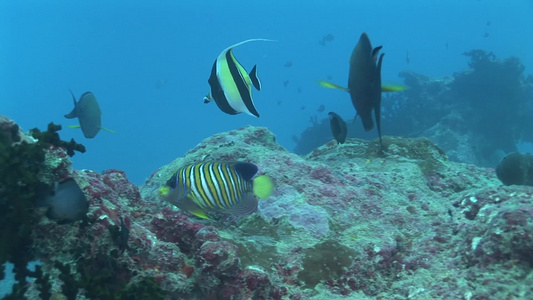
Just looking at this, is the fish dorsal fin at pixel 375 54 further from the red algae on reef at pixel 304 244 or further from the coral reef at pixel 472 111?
the coral reef at pixel 472 111

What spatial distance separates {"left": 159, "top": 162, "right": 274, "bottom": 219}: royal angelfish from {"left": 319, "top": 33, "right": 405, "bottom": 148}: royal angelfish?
911 mm

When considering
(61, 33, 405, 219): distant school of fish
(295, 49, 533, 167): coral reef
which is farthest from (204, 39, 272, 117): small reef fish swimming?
(295, 49, 533, 167): coral reef

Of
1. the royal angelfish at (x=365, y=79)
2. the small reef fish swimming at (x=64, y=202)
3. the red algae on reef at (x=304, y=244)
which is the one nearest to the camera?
the small reef fish swimming at (x=64, y=202)

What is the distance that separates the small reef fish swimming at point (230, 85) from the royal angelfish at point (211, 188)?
51cm

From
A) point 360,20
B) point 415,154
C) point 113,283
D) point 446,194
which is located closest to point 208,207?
point 113,283

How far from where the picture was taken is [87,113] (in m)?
5.55

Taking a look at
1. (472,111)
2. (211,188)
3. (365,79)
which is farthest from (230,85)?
A: (472,111)

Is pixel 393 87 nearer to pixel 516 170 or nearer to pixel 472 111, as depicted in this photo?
pixel 516 170

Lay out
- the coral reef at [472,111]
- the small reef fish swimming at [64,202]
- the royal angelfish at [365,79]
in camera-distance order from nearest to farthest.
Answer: the small reef fish swimming at [64,202] < the royal angelfish at [365,79] < the coral reef at [472,111]

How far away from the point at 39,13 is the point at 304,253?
141 meters

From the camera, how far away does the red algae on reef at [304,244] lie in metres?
2.17

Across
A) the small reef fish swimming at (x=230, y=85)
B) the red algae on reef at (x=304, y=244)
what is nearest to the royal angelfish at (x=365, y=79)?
the small reef fish swimming at (x=230, y=85)

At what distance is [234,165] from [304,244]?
3.06 feet

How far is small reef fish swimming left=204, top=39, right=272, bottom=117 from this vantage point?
8.83 ft
